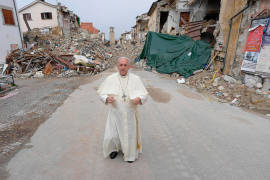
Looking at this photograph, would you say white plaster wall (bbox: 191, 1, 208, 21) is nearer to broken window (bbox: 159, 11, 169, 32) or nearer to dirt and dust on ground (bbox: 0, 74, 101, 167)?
broken window (bbox: 159, 11, 169, 32)

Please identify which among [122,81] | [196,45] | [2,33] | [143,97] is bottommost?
[143,97]

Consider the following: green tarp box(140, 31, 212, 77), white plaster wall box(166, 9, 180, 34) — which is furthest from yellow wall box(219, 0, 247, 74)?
white plaster wall box(166, 9, 180, 34)

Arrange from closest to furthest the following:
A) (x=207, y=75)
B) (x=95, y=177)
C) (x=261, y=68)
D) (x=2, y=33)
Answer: (x=95, y=177) < (x=261, y=68) < (x=207, y=75) < (x=2, y=33)

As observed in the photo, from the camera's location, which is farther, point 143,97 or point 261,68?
point 261,68

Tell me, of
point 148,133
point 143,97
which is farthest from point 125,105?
point 148,133

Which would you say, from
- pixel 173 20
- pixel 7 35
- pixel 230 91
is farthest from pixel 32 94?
pixel 173 20

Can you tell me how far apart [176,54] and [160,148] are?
8.96 metres

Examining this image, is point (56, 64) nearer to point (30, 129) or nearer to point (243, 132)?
point (30, 129)

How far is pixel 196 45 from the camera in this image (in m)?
10.3

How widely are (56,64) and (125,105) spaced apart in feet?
37.2

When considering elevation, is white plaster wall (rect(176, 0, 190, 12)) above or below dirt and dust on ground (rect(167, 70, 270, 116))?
above

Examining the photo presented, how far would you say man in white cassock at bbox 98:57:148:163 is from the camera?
2416 mm

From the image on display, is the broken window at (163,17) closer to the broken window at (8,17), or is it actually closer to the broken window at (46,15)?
the broken window at (8,17)

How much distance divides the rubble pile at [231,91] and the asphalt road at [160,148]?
90cm
